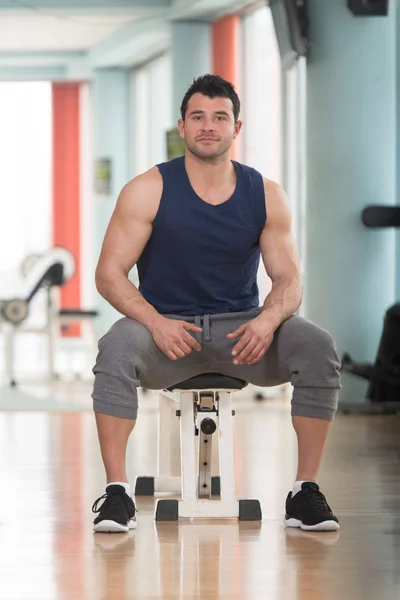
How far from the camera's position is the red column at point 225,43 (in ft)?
21.3

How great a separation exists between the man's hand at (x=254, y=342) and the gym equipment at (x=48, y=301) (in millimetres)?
3079

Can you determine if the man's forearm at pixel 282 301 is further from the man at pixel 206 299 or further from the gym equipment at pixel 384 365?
the gym equipment at pixel 384 365

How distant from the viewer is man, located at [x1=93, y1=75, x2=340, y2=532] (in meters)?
2.67

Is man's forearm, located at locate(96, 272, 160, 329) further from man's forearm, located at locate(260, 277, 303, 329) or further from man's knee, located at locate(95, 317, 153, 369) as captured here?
man's forearm, located at locate(260, 277, 303, 329)

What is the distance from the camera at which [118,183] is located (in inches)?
230

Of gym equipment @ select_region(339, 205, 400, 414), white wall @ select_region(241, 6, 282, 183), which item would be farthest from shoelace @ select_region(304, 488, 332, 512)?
white wall @ select_region(241, 6, 282, 183)

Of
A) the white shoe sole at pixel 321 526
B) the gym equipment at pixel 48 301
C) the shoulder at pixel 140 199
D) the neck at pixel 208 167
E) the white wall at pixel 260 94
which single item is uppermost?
the white wall at pixel 260 94

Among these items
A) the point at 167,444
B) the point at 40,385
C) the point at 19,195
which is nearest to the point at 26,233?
the point at 19,195

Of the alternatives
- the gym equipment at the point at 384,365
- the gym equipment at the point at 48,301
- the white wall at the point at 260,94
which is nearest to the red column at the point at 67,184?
the gym equipment at the point at 48,301

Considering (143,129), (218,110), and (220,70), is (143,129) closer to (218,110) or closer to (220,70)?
(220,70)

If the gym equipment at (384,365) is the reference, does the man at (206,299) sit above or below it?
above

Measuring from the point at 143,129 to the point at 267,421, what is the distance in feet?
6.61

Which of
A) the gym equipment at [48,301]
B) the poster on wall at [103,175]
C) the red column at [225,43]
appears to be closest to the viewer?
the gym equipment at [48,301]

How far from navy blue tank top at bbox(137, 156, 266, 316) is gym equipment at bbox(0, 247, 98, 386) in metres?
2.87
